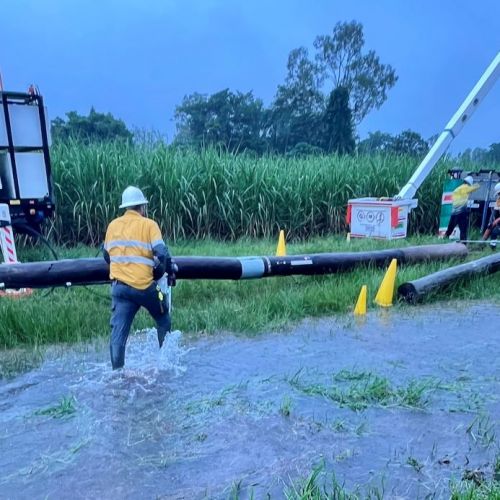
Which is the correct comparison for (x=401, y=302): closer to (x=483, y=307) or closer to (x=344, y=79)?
(x=483, y=307)

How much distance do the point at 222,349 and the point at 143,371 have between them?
959 millimetres

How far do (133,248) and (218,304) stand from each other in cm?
239

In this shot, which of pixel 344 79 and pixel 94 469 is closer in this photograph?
pixel 94 469

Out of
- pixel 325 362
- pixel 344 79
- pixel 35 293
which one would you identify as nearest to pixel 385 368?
pixel 325 362

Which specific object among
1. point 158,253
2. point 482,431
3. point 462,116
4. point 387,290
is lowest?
point 482,431

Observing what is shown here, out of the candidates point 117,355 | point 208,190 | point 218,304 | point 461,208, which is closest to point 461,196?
point 461,208

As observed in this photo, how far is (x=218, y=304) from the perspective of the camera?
23.2 feet

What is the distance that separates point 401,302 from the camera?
7.52 metres

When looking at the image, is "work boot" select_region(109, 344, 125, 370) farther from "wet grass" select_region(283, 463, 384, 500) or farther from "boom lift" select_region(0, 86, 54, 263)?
"boom lift" select_region(0, 86, 54, 263)

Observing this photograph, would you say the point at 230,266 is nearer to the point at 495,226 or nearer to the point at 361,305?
the point at 361,305

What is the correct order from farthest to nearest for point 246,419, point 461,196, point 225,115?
point 225,115 < point 461,196 < point 246,419

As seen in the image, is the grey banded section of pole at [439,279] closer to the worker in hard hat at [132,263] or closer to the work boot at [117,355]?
the worker in hard hat at [132,263]

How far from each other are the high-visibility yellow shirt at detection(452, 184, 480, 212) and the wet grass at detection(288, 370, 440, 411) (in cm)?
786

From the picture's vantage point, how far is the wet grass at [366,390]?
4.40m
